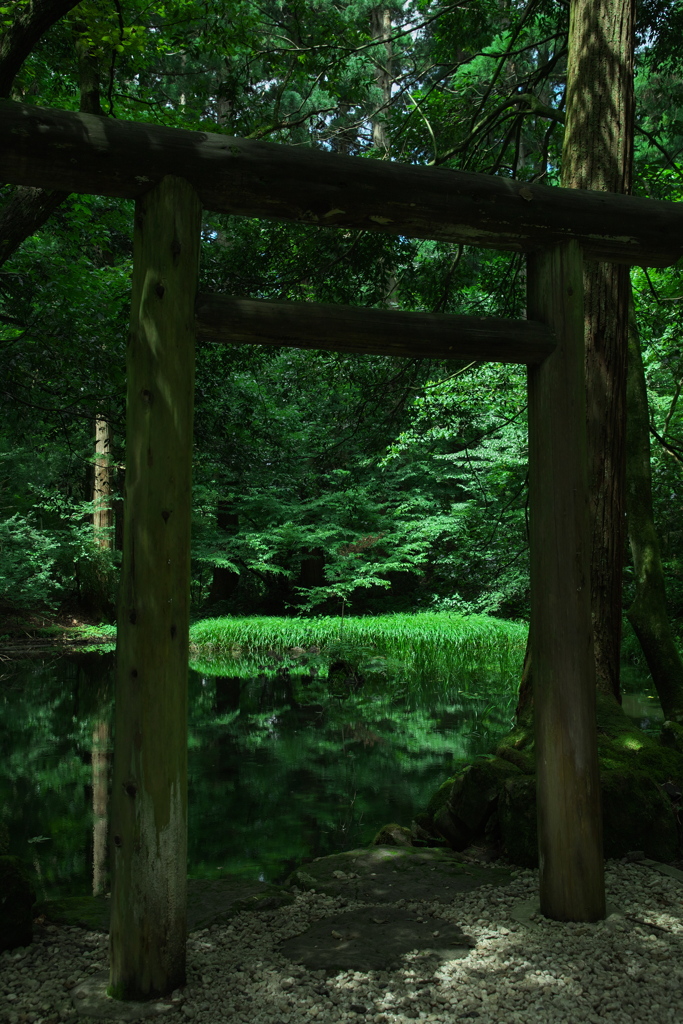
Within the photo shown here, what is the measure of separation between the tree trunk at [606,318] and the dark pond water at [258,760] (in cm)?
194

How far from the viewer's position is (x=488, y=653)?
38.2ft

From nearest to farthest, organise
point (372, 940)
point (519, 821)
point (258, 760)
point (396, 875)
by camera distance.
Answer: point (372, 940) < point (396, 875) < point (519, 821) < point (258, 760)

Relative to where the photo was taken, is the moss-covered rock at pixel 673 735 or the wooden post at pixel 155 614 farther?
the moss-covered rock at pixel 673 735

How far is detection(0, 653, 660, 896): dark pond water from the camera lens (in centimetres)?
460

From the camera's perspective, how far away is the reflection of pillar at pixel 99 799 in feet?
13.8

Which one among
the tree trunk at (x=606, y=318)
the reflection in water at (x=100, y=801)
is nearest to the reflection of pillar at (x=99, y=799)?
the reflection in water at (x=100, y=801)

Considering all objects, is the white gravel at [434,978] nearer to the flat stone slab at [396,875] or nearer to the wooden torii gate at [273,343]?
the wooden torii gate at [273,343]

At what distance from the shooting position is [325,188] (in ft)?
8.48

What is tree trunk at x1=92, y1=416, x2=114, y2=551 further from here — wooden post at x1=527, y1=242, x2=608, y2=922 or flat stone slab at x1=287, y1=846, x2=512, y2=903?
wooden post at x1=527, y1=242, x2=608, y2=922

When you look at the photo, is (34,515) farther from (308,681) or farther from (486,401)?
(486,401)

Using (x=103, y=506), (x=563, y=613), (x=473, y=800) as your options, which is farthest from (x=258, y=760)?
(x=103, y=506)

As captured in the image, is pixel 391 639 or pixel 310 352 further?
pixel 391 639

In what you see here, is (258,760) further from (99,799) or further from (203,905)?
(203,905)

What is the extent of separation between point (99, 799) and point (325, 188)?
14.8ft
